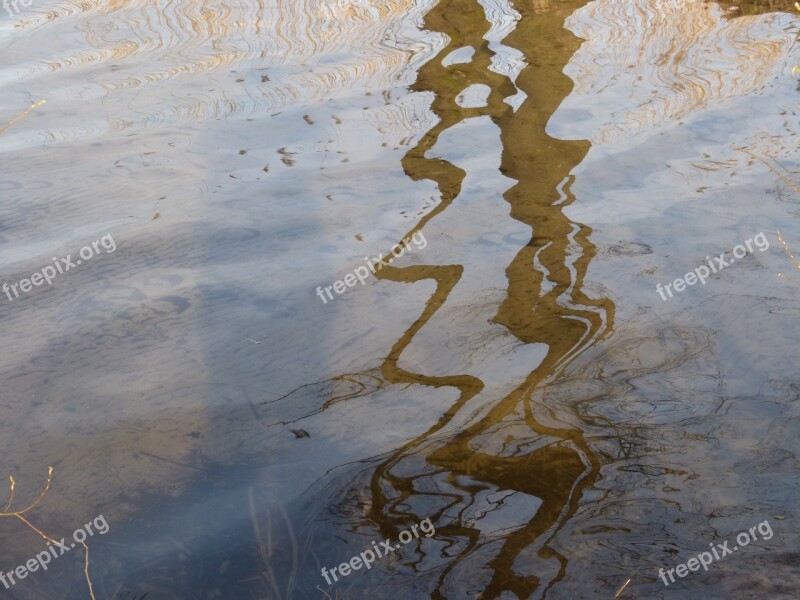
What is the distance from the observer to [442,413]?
3002 millimetres

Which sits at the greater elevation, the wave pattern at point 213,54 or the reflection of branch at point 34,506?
the wave pattern at point 213,54

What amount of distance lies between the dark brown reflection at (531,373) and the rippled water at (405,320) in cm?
1

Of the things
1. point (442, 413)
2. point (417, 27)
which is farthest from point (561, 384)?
point (417, 27)

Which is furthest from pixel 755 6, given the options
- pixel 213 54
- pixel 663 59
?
pixel 213 54

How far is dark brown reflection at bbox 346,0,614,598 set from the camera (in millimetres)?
2510

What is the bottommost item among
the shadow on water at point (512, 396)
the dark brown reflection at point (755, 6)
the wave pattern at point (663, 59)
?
the shadow on water at point (512, 396)

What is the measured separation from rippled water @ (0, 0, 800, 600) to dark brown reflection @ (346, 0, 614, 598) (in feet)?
0.04

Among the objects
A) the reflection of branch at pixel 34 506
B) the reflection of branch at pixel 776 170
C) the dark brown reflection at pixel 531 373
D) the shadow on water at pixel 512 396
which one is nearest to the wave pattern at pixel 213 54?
the dark brown reflection at pixel 531 373

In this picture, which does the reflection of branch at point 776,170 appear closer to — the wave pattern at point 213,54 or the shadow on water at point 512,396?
the shadow on water at point 512,396

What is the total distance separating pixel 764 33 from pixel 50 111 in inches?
197

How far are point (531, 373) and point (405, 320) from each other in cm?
61

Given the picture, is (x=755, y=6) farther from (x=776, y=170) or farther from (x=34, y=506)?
(x=34, y=506)

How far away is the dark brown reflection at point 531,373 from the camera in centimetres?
251

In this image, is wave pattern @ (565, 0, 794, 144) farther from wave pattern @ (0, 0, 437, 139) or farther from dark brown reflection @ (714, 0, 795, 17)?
wave pattern @ (0, 0, 437, 139)
